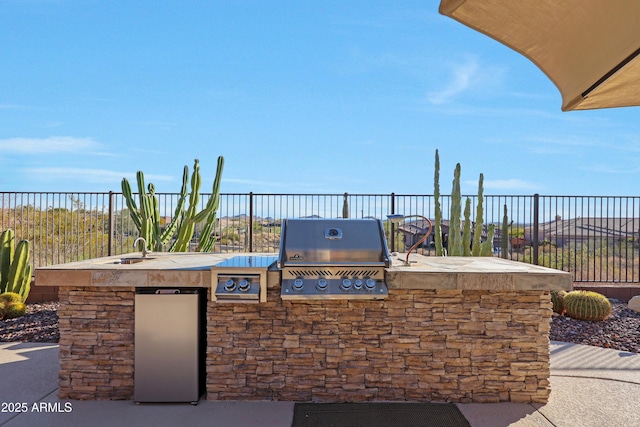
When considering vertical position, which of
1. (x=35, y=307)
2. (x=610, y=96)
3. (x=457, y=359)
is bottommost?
(x=35, y=307)

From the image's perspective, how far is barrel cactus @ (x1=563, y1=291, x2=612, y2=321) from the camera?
6.77m

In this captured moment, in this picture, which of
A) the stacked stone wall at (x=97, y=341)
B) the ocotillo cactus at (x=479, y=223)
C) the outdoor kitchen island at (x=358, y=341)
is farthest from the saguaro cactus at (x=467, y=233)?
the stacked stone wall at (x=97, y=341)

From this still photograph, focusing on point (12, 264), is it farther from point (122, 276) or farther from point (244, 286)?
point (244, 286)

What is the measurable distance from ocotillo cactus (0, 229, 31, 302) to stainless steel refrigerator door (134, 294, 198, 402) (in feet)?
17.5

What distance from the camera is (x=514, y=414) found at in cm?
351

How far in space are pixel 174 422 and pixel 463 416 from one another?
2.12m

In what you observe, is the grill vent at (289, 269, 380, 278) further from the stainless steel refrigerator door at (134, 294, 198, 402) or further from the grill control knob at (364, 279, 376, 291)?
the stainless steel refrigerator door at (134, 294, 198, 402)

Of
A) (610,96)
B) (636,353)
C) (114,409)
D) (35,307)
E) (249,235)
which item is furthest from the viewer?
(249,235)

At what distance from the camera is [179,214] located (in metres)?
9.11

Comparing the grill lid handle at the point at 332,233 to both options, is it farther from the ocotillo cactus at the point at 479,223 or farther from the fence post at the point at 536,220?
the fence post at the point at 536,220

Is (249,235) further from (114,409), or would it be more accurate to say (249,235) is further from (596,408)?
(596,408)

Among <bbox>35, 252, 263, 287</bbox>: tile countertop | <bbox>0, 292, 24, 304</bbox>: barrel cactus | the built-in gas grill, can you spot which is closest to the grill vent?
the built-in gas grill

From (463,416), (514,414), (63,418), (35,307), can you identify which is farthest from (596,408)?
(35,307)

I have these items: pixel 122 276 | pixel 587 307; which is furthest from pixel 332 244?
pixel 587 307
